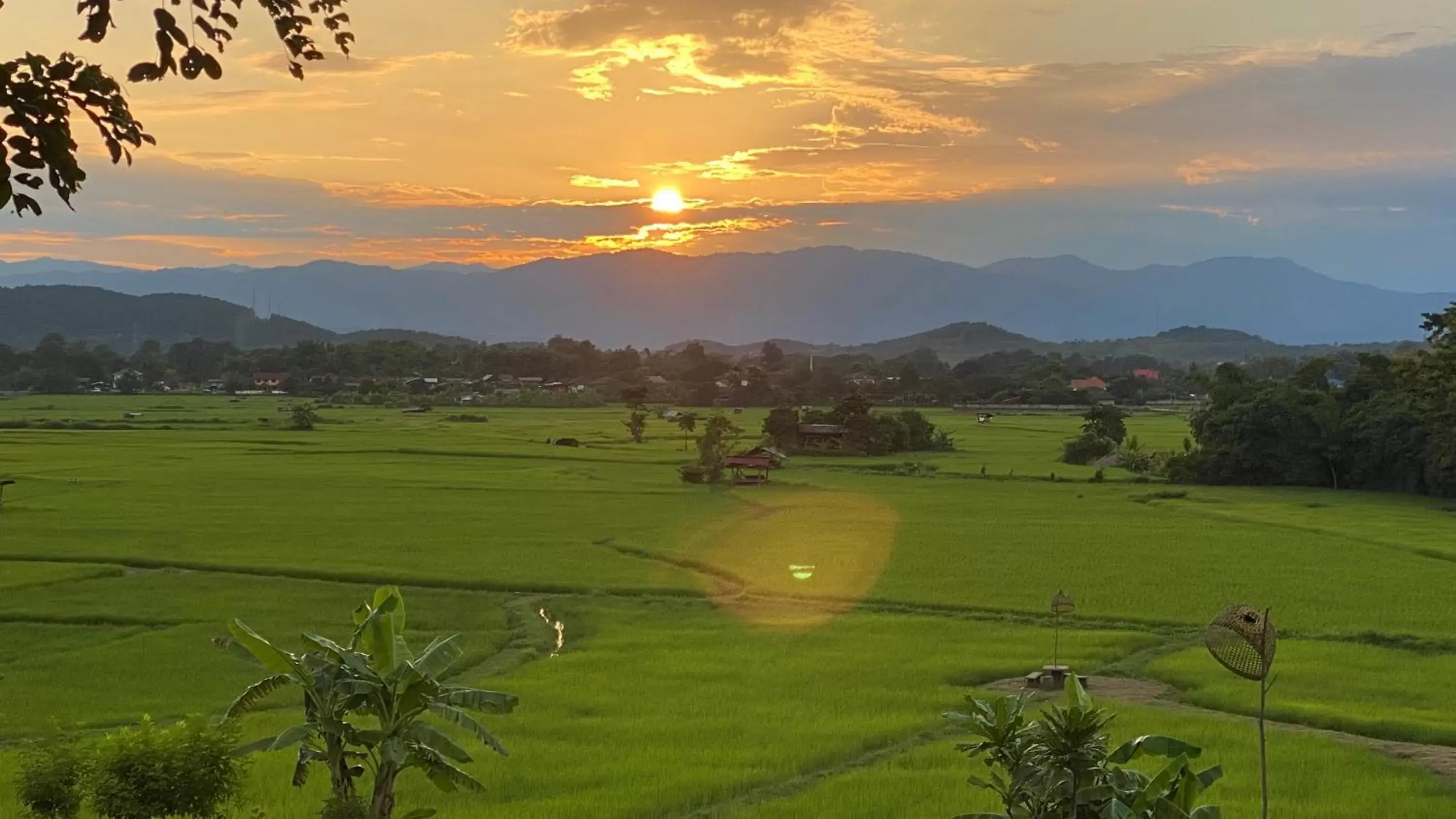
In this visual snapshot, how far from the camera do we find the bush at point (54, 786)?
10.2m

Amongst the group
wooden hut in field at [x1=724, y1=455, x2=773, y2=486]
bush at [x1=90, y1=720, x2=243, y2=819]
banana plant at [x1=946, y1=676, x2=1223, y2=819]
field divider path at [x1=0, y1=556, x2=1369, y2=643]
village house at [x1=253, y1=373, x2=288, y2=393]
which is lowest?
field divider path at [x1=0, y1=556, x2=1369, y2=643]

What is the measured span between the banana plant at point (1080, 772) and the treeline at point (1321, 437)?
43263 mm

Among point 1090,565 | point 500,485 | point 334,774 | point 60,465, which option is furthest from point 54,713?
point 60,465

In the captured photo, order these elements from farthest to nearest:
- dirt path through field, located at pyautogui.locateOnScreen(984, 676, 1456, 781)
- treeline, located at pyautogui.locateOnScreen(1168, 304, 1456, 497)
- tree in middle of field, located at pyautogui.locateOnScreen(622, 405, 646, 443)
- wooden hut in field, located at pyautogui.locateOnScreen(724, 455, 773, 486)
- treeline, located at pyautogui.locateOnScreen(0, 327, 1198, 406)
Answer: treeline, located at pyautogui.locateOnScreen(0, 327, 1198, 406) → tree in middle of field, located at pyautogui.locateOnScreen(622, 405, 646, 443) → wooden hut in field, located at pyautogui.locateOnScreen(724, 455, 773, 486) → treeline, located at pyautogui.locateOnScreen(1168, 304, 1456, 497) → dirt path through field, located at pyautogui.locateOnScreen(984, 676, 1456, 781)

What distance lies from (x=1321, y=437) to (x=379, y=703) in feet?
166

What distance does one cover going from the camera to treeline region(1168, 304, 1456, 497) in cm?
4659

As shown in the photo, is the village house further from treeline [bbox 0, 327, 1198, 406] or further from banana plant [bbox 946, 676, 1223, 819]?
banana plant [bbox 946, 676, 1223, 819]

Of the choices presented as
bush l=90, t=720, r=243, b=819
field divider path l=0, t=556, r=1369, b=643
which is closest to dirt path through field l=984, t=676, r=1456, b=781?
field divider path l=0, t=556, r=1369, b=643

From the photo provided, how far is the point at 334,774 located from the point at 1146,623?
1738 centimetres

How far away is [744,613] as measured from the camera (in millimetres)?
23203

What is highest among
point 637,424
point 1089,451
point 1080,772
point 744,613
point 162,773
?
point 1080,772

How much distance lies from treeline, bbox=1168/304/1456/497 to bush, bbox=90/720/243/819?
46.9 metres

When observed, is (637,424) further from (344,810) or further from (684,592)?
(344,810)

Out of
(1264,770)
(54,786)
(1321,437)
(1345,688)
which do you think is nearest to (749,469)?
(1321,437)
